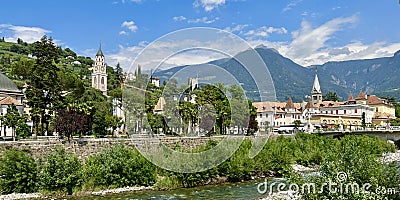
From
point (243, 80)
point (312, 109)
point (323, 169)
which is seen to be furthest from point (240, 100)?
point (312, 109)

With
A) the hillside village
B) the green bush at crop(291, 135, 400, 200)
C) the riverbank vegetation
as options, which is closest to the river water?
the riverbank vegetation

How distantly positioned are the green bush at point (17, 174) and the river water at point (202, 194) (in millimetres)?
3358

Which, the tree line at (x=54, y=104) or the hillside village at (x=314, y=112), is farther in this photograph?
the hillside village at (x=314, y=112)

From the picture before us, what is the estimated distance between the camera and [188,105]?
38250 mm

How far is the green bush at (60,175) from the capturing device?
22625mm

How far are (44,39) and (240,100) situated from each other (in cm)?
2049

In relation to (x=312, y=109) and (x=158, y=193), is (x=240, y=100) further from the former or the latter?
(x=312, y=109)

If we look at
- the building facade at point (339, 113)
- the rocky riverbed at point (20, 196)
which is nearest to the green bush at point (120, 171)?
the rocky riverbed at point (20, 196)

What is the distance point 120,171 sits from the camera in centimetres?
2511

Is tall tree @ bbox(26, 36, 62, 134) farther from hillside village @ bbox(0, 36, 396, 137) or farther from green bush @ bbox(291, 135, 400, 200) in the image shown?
green bush @ bbox(291, 135, 400, 200)

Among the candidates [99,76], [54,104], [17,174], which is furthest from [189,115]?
[99,76]

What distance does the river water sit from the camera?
2205cm

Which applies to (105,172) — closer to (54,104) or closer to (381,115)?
(54,104)

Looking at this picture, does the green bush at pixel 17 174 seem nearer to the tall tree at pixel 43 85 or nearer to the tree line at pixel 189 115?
the tall tree at pixel 43 85
